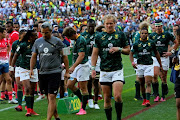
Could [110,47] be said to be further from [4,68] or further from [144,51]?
[4,68]

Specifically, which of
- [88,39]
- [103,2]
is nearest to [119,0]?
[103,2]

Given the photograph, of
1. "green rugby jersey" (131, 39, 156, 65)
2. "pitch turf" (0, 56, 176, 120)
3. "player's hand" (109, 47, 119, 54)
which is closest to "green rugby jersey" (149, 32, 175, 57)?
"green rugby jersey" (131, 39, 156, 65)

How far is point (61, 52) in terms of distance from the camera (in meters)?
8.18

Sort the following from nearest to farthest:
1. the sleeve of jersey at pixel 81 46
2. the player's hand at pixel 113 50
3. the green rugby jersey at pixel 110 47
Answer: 1. the player's hand at pixel 113 50
2. the green rugby jersey at pixel 110 47
3. the sleeve of jersey at pixel 81 46

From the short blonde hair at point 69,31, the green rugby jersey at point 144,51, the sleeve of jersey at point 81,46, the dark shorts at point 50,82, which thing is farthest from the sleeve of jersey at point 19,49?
the green rugby jersey at point 144,51

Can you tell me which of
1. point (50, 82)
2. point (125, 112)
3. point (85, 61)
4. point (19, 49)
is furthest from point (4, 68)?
point (50, 82)

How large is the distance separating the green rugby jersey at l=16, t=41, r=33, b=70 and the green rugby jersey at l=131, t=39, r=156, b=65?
2866 mm

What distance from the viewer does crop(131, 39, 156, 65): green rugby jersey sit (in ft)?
36.1

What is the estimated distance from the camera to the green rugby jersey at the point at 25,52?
1010 cm

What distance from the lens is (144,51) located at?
36.3 feet

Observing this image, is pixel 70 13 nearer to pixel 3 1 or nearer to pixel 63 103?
pixel 3 1

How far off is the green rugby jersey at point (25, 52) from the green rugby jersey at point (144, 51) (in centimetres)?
287

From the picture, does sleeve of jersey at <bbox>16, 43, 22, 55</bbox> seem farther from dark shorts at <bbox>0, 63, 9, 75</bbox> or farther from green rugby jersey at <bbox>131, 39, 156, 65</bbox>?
green rugby jersey at <bbox>131, 39, 156, 65</bbox>

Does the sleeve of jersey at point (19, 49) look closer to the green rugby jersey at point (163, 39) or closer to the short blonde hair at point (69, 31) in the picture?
the short blonde hair at point (69, 31)
